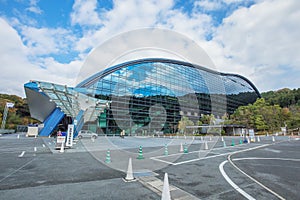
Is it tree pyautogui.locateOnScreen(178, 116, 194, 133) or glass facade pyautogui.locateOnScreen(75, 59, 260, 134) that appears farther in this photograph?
tree pyautogui.locateOnScreen(178, 116, 194, 133)

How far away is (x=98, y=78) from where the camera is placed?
3391 centimetres

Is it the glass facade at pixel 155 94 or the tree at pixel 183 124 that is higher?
the glass facade at pixel 155 94

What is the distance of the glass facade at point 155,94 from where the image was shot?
114 ft

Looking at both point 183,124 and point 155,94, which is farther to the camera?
point 183,124

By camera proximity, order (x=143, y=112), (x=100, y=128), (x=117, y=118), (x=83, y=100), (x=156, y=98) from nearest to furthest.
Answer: (x=83, y=100)
(x=100, y=128)
(x=117, y=118)
(x=143, y=112)
(x=156, y=98)

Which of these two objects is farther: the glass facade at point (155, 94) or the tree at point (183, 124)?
the tree at point (183, 124)

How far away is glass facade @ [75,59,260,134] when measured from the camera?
34.8 m

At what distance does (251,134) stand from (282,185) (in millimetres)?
19506

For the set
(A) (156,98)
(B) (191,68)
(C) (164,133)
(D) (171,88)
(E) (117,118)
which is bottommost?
(C) (164,133)

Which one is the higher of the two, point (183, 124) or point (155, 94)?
point (155, 94)

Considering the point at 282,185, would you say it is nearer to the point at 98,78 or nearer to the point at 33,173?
the point at 33,173

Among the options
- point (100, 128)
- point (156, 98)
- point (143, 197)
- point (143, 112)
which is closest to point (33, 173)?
point (143, 197)

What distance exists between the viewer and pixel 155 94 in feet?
138

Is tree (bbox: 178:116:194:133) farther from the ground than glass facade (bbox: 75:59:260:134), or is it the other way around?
glass facade (bbox: 75:59:260:134)
